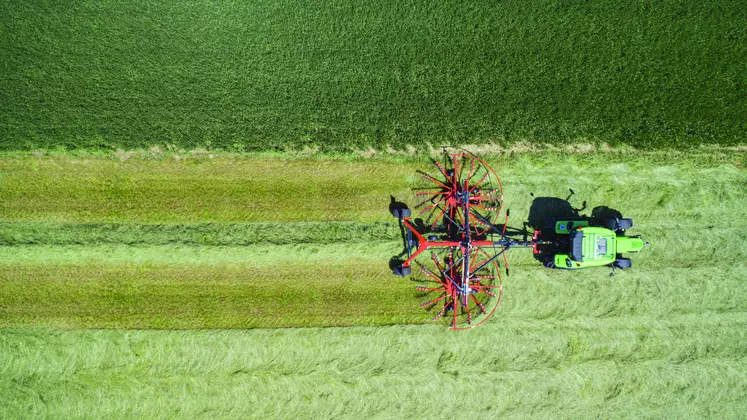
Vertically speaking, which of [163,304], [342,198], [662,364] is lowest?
[662,364]

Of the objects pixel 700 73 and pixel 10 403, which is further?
pixel 700 73

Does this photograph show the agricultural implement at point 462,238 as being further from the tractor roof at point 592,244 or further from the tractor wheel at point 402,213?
the tractor roof at point 592,244

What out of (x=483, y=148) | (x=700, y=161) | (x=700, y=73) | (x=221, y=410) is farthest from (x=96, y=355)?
(x=700, y=73)

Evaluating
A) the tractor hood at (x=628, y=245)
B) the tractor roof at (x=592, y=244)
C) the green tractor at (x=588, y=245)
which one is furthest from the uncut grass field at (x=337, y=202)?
the tractor roof at (x=592, y=244)

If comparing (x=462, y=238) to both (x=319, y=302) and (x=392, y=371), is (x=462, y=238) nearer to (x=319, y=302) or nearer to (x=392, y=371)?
(x=392, y=371)

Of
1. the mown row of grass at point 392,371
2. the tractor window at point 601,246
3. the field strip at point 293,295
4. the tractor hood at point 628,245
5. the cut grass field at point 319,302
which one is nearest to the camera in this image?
the tractor window at point 601,246

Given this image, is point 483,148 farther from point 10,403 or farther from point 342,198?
point 10,403

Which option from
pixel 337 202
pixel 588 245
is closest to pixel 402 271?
pixel 337 202
